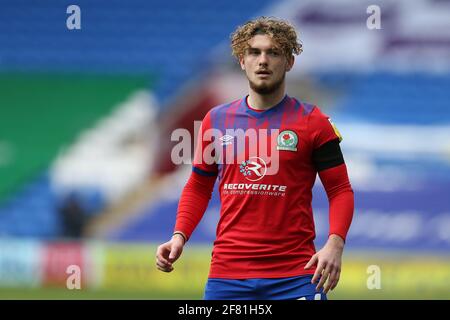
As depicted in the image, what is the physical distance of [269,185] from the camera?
3926mm

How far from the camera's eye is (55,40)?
12.1 m

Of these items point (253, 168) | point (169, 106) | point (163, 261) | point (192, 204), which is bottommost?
point (163, 261)

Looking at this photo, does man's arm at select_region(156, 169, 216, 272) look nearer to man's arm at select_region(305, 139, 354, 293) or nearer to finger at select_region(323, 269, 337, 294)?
man's arm at select_region(305, 139, 354, 293)

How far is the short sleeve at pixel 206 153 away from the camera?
4.14 m

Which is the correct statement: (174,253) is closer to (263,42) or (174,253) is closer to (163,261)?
(163,261)

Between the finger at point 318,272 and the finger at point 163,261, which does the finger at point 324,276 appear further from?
the finger at point 163,261

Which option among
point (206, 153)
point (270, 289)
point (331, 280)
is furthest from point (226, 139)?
point (331, 280)

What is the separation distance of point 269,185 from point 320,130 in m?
0.33

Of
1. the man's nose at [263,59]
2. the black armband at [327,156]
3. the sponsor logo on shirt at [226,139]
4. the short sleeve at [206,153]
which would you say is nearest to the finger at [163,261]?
the short sleeve at [206,153]

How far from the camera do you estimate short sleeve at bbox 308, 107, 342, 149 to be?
3.97 meters

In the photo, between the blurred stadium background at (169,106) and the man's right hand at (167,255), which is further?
the blurred stadium background at (169,106)

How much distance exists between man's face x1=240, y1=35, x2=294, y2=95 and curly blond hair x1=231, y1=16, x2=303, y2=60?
0.03 meters

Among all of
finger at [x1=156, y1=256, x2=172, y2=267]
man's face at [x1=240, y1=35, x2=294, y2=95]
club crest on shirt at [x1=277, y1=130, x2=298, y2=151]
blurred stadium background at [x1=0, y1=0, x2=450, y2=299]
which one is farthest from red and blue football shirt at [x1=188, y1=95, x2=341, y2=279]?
blurred stadium background at [x1=0, y1=0, x2=450, y2=299]

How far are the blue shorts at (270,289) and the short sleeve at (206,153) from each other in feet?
1.79
